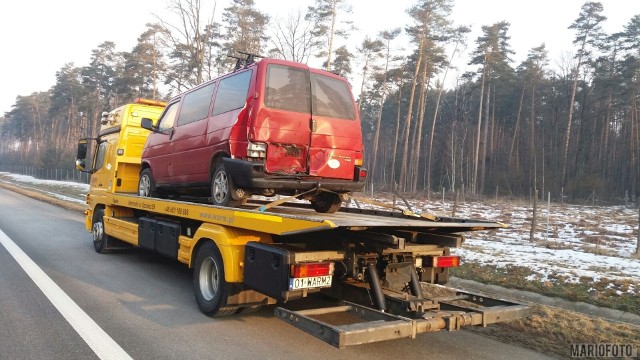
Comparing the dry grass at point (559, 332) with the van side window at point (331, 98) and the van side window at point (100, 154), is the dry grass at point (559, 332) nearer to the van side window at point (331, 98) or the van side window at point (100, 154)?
the van side window at point (331, 98)

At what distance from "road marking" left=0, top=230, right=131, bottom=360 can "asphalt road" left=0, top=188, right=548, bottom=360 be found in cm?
4

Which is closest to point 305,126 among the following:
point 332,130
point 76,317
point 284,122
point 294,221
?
point 284,122

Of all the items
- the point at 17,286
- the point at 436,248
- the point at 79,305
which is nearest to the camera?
the point at 436,248

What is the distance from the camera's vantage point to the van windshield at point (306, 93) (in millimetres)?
5668

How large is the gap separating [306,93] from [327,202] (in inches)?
62.7

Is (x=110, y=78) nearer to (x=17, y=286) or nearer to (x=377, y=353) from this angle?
(x=17, y=286)

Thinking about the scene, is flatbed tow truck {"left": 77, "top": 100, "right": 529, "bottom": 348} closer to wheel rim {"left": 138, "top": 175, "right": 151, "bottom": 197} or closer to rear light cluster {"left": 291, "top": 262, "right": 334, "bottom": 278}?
rear light cluster {"left": 291, "top": 262, "right": 334, "bottom": 278}

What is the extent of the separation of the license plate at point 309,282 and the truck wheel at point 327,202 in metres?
2.14

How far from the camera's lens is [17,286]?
6.09m

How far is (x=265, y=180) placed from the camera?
5.44m

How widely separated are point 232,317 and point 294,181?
5.61 ft

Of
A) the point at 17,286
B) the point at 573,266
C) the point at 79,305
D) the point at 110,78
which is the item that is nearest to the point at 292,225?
the point at 79,305

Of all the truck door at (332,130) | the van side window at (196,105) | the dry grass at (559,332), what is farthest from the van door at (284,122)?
the dry grass at (559,332)
